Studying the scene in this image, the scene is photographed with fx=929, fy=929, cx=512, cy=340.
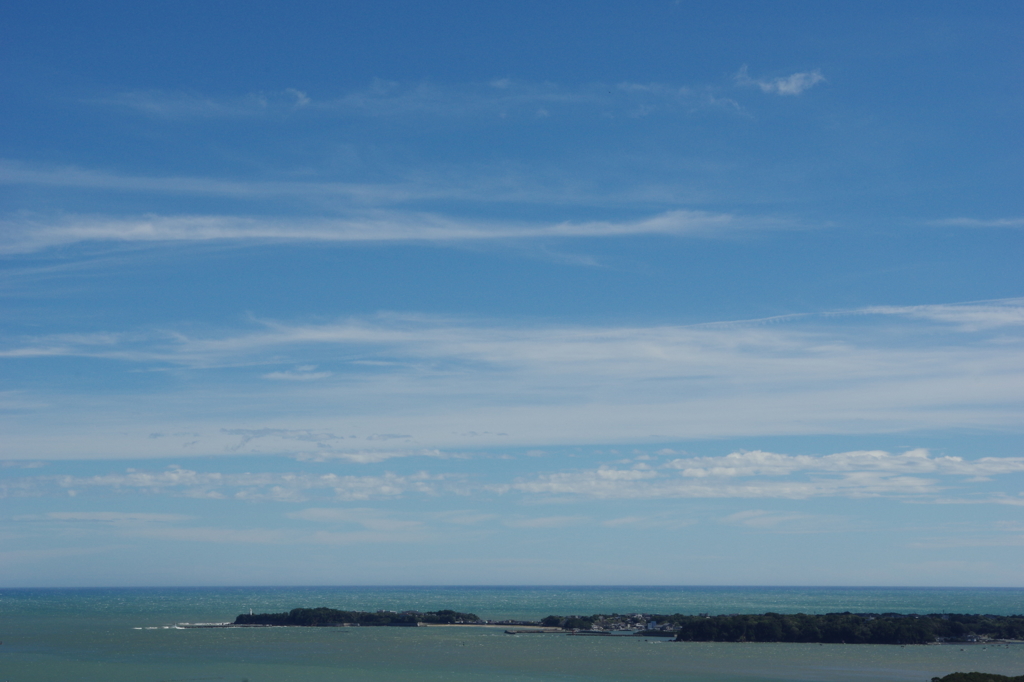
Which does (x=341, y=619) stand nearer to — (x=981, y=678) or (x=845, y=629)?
(x=845, y=629)

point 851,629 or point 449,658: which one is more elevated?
point 851,629

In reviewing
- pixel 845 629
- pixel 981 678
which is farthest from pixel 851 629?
pixel 981 678

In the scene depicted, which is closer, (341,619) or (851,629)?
(851,629)

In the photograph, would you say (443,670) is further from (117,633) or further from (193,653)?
(117,633)

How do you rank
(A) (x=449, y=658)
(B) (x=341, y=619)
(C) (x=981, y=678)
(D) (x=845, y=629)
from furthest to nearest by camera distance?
(B) (x=341, y=619)
(D) (x=845, y=629)
(A) (x=449, y=658)
(C) (x=981, y=678)

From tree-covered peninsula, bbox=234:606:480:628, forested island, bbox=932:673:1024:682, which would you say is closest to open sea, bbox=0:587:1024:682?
tree-covered peninsula, bbox=234:606:480:628

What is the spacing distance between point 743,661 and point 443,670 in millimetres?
23987

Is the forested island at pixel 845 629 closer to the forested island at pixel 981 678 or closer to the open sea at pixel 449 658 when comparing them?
the open sea at pixel 449 658

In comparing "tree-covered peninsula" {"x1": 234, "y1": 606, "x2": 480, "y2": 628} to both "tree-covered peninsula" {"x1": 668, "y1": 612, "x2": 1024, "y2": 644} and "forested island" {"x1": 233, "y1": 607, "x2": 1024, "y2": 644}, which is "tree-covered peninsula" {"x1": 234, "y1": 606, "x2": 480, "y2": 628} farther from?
"tree-covered peninsula" {"x1": 668, "y1": 612, "x2": 1024, "y2": 644}

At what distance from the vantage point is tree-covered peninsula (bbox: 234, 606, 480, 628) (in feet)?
390

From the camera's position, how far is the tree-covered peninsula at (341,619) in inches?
4678

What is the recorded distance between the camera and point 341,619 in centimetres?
12138

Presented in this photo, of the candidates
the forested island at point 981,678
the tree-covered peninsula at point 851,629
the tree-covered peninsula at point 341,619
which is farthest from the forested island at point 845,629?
the forested island at point 981,678

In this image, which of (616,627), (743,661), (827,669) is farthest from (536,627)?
(827,669)
